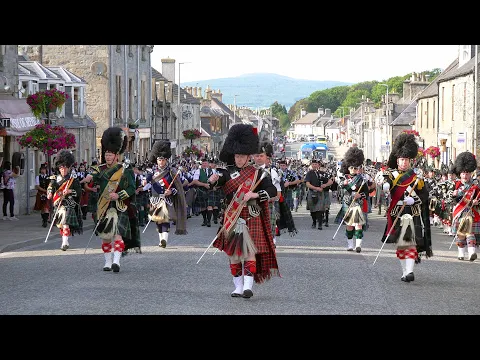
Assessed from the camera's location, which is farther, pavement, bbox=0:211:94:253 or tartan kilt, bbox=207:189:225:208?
tartan kilt, bbox=207:189:225:208

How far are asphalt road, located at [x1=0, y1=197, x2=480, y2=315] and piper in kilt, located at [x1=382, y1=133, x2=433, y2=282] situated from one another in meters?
0.45

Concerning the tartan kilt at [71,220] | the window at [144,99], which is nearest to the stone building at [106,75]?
the window at [144,99]

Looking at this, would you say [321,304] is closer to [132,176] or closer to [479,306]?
[479,306]

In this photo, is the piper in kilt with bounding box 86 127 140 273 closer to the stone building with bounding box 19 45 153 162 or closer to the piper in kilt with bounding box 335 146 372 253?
the piper in kilt with bounding box 335 146 372 253

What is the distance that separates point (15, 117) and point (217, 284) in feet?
49.5

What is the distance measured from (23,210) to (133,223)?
15.3m

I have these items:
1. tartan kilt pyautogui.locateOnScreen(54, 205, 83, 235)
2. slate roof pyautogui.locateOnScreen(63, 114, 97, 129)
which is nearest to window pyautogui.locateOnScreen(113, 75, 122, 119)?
slate roof pyautogui.locateOnScreen(63, 114, 97, 129)

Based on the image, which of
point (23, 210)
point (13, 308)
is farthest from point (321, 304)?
point (23, 210)

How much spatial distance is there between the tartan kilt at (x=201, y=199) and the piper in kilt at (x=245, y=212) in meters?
14.5

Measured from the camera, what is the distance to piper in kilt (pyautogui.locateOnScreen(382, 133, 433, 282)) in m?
14.0

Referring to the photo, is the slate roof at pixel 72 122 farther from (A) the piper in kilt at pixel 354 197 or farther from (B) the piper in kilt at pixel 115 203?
(B) the piper in kilt at pixel 115 203

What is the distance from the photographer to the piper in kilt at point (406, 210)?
14039 mm

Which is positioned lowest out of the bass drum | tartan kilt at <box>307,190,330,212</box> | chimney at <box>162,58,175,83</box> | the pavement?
the pavement

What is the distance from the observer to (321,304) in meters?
11.5
